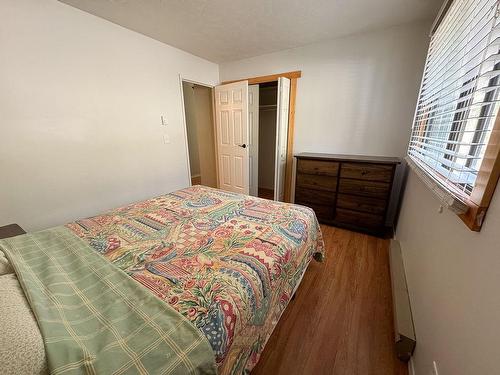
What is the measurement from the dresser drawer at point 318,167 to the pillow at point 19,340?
8.67 feet

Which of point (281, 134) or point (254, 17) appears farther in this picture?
point (281, 134)

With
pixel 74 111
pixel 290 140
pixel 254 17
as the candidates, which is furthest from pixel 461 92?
pixel 74 111

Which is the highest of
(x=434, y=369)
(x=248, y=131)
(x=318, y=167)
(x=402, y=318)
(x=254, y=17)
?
(x=254, y=17)

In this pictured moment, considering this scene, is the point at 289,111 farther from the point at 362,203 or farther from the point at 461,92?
the point at 461,92

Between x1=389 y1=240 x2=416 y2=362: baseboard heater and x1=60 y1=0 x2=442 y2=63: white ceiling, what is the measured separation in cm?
241

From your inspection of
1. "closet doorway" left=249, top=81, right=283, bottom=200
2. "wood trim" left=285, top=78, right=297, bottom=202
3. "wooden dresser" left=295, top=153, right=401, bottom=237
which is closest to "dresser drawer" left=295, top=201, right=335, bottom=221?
"wooden dresser" left=295, top=153, right=401, bottom=237

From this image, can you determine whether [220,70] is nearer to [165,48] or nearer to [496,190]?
[165,48]

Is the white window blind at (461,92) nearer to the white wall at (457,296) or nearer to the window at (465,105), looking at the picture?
the window at (465,105)

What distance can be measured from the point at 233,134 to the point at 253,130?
14.2 inches

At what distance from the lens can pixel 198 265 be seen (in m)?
0.98

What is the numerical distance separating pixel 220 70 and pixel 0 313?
3883 millimetres

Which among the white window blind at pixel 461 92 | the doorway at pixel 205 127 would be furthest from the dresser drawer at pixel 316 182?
the doorway at pixel 205 127

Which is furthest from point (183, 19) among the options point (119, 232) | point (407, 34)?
point (407, 34)

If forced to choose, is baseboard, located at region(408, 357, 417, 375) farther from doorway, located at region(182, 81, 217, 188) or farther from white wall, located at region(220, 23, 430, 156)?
doorway, located at region(182, 81, 217, 188)
